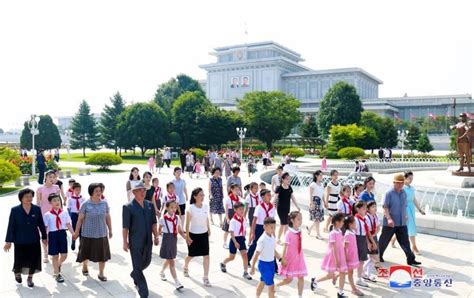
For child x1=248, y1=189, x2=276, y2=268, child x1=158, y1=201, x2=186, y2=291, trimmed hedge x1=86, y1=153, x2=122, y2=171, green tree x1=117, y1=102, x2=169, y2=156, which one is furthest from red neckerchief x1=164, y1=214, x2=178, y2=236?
green tree x1=117, y1=102, x2=169, y2=156

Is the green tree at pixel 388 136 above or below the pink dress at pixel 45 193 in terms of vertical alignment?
above

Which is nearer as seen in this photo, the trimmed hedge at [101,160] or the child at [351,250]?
the child at [351,250]

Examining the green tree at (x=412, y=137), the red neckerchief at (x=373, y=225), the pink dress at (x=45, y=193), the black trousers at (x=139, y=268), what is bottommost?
the black trousers at (x=139, y=268)

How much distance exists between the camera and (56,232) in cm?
708

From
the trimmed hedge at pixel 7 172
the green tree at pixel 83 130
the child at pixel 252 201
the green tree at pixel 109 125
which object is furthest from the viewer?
the green tree at pixel 83 130

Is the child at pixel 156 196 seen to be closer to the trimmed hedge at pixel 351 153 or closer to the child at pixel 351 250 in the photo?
the child at pixel 351 250

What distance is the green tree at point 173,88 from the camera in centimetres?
7160

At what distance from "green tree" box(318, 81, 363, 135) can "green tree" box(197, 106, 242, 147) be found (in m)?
16.1

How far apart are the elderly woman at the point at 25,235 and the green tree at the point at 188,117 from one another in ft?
145

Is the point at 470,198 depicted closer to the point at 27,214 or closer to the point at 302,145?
the point at 27,214

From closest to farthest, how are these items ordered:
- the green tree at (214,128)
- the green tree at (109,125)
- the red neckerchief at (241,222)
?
1. the red neckerchief at (241,222)
2. the green tree at (214,128)
3. the green tree at (109,125)

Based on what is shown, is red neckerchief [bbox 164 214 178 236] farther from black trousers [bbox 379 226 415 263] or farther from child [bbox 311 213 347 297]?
black trousers [bbox 379 226 415 263]

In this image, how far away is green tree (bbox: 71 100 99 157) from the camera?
2429 inches

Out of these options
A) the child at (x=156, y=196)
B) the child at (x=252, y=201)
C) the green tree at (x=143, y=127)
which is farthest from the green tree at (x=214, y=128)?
the child at (x=252, y=201)
